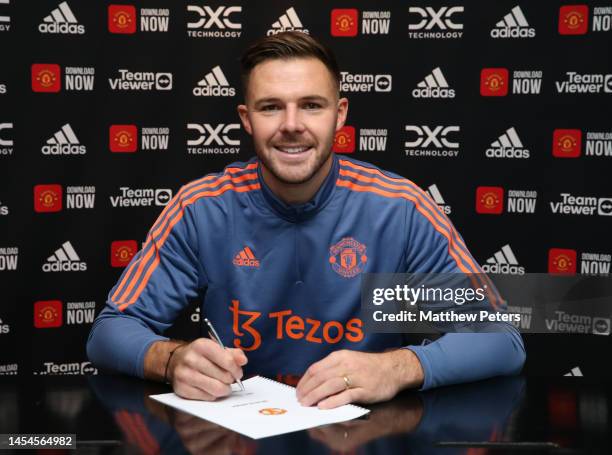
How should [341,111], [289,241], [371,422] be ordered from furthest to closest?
1. [341,111]
2. [289,241]
3. [371,422]

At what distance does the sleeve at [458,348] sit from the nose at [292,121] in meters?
0.43

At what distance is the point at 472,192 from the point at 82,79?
1744 millimetres

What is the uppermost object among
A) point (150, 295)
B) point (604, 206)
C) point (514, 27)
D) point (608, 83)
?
point (514, 27)

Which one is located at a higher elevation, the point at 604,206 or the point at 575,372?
the point at 604,206

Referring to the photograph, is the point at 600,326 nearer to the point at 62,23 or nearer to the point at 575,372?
the point at 575,372

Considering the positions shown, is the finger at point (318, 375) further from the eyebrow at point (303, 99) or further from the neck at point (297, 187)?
the eyebrow at point (303, 99)

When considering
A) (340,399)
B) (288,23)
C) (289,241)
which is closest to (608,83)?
(288,23)

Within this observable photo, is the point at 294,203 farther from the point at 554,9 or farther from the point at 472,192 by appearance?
the point at 554,9

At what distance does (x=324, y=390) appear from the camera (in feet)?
4.45

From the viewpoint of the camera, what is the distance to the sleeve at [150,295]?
63.9 inches

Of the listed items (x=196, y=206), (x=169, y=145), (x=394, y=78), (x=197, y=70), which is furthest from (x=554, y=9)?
(x=196, y=206)

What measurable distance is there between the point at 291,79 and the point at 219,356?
79 cm

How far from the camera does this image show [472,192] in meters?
3.30

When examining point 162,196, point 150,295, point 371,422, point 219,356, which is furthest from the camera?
point 162,196
